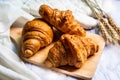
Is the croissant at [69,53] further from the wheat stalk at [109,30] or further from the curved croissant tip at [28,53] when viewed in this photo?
the wheat stalk at [109,30]

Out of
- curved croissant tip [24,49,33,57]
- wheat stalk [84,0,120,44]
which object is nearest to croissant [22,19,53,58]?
curved croissant tip [24,49,33,57]

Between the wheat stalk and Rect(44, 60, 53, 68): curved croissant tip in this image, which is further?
the wheat stalk

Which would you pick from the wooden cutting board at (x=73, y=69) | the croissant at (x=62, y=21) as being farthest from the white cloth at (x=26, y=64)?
the croissant at (x=62, y=21)

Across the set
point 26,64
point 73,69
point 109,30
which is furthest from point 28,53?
point 109,30

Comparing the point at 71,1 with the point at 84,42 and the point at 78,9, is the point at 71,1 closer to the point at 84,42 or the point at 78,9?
the point at 78,9

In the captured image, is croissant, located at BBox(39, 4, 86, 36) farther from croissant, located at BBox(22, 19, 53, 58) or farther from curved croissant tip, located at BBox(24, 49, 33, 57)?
curved croissant tip, located at BBox(24, 49, 33, 57)

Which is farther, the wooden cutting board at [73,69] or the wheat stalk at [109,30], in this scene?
the wheat stalk at [109,30]

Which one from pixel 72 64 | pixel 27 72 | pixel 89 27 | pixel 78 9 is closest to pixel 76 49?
pixel 72 64
